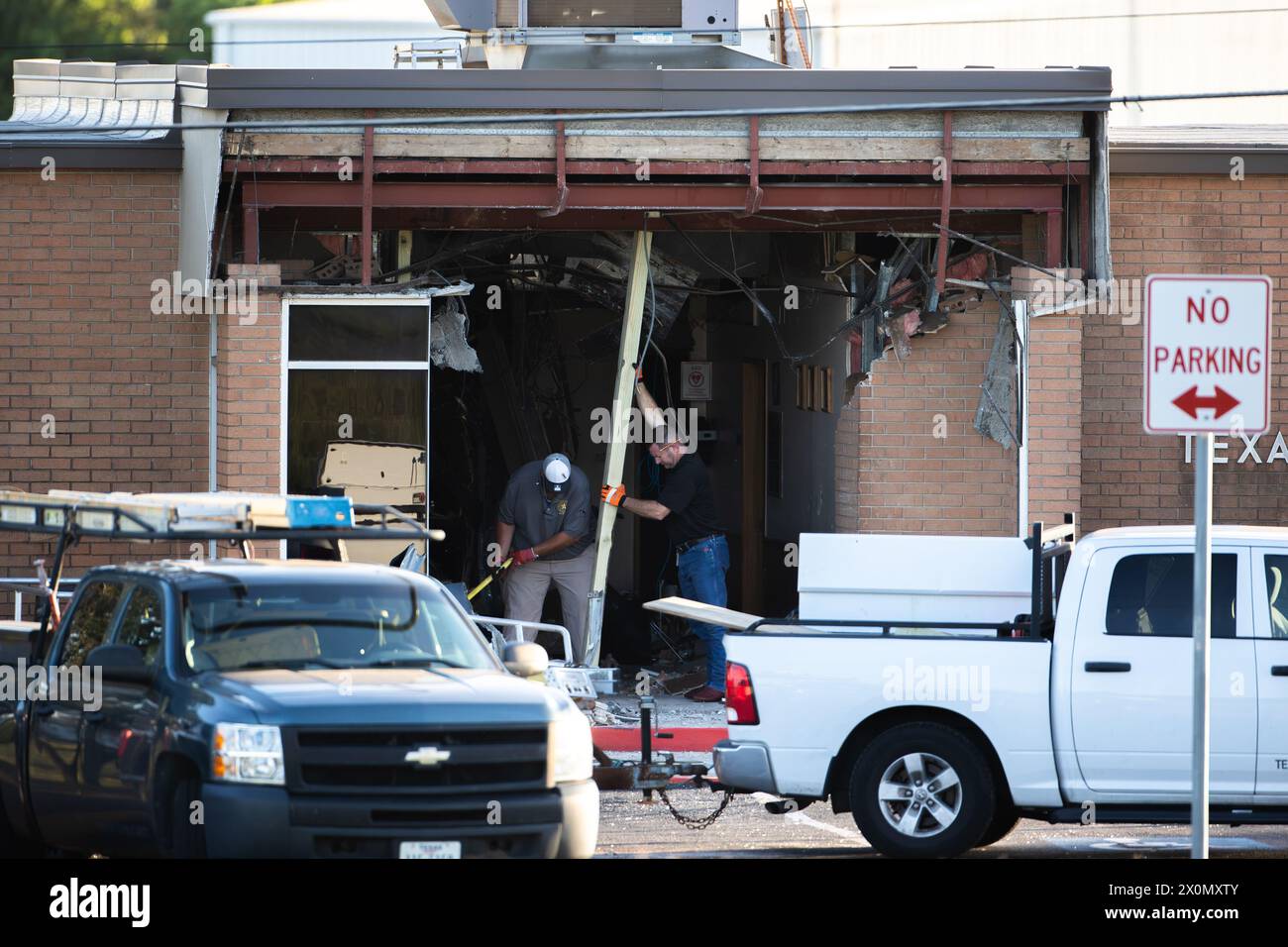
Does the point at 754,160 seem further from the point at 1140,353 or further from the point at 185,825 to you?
the point at 185,825

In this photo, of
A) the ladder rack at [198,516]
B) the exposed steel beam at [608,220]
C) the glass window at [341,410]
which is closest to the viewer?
the ladder rack at [198,516]

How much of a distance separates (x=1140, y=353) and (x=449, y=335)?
595cm

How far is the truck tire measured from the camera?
9.69 metres

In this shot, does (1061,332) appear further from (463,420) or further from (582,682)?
(463,420)

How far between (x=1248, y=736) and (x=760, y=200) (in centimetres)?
652

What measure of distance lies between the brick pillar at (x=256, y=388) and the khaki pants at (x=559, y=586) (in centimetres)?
219

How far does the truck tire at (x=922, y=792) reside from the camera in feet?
31.8

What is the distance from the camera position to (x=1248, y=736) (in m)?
9.58

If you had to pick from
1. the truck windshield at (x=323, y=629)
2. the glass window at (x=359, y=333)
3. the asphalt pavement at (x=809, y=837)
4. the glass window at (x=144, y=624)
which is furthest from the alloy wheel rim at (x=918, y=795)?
the glass window at (x=359, y=333)

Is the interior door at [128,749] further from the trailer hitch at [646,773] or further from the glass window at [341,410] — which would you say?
the glass window at [341,410]

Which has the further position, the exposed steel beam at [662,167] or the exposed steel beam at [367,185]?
the exposed steel beam at [662,167]

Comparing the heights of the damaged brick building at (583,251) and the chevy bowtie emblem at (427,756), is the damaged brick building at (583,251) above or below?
above

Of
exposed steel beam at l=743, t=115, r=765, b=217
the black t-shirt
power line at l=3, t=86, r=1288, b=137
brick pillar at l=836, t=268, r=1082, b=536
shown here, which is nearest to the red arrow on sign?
power line at l=3, t=86, r=1288, b=137

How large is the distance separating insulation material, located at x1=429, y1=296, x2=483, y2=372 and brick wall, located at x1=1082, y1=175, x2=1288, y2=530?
5.36 m
